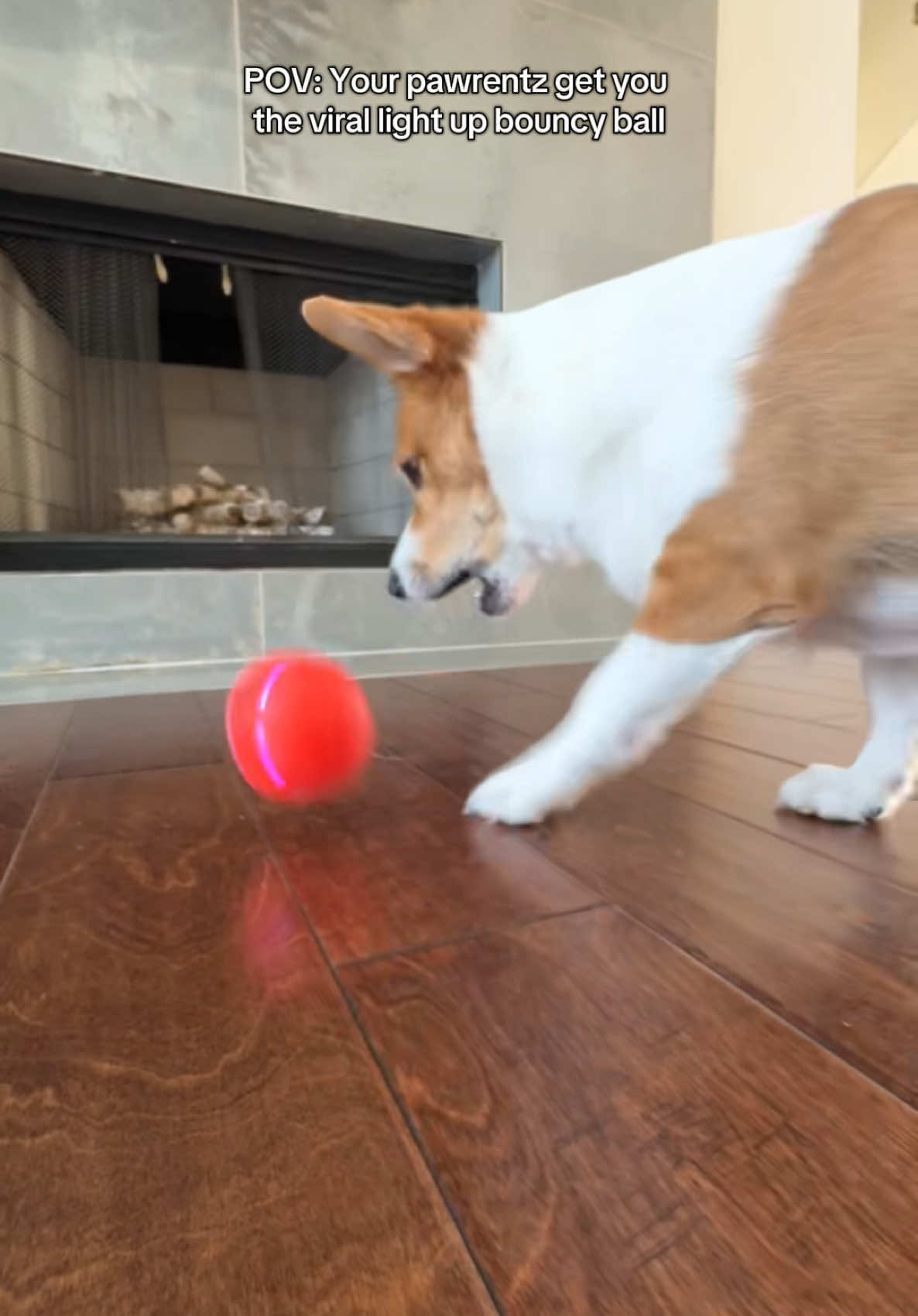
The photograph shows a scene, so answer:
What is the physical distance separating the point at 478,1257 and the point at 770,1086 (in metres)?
0.16

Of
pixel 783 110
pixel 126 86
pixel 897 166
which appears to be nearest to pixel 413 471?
pixel 126 86

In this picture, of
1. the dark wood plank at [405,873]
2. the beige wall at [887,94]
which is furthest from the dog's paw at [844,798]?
the beige wall at [887,94]

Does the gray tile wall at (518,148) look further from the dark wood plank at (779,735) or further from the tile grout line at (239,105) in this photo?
the dark wood plank at (779,735)

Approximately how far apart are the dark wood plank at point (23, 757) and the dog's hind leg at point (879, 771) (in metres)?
0.70

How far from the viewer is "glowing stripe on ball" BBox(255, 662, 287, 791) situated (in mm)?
830

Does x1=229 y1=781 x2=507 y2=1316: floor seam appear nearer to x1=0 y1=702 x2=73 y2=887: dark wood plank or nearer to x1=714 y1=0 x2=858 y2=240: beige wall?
x1=0 y1=702 x2=73 y2=887: dark wood plank

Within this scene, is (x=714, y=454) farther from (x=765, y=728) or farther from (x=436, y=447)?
(x=765, y=728)

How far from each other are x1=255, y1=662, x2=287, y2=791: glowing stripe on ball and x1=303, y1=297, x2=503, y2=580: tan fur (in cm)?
26

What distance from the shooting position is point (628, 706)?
69cm

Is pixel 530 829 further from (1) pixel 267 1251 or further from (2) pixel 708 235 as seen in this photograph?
(2) pixel 708 235

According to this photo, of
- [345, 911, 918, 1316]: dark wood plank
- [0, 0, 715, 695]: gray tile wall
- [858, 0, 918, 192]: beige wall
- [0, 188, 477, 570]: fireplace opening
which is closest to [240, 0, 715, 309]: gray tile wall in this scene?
[0, 0, 715, 695]: gray tile wall

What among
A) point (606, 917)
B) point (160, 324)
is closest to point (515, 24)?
point (160, 324)

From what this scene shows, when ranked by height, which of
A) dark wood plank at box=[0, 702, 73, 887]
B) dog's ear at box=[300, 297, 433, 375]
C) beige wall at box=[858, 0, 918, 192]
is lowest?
dark wood plank at box=[0, 702, 73, 887]

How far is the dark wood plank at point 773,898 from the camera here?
451mm
